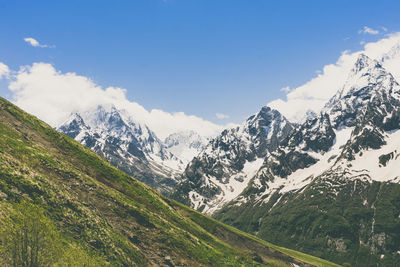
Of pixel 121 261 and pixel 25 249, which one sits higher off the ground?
pixel 25 249

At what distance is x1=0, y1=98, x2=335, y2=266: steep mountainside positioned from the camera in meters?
52.0

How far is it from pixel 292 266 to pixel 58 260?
13469 cm

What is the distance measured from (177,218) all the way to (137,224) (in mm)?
29584

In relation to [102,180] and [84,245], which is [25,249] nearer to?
[84,245]

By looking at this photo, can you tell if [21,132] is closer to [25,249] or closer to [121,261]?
[121,261]

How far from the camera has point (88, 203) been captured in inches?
2603

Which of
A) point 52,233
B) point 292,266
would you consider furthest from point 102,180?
point 292,266

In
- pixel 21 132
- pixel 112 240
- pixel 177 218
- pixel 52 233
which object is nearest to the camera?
pixel 52 233

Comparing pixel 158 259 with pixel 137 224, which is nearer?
pixel 158 259

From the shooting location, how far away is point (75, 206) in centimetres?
5772

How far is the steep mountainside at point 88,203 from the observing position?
52000mm

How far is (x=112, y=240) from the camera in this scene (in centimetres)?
5672

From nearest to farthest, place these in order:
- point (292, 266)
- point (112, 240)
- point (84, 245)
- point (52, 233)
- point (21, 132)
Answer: point (52, 233) < point (84, 245) < point (112, 240) < point (21, 132) < point (292, 266)

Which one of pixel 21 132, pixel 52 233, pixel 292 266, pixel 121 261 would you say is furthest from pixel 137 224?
pixel 292 266
